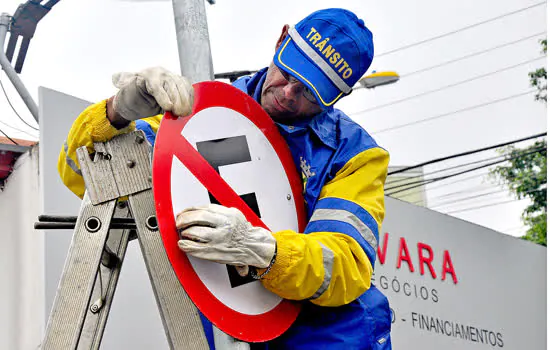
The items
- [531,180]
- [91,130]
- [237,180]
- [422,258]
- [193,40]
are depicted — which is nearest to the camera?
[91,130]

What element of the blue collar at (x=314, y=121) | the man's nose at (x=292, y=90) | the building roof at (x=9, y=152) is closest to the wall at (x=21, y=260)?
the building roof at (x=9, y=152)

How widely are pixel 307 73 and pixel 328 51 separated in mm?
106

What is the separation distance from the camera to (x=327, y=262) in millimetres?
2398

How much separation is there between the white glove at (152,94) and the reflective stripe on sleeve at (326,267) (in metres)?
0.59

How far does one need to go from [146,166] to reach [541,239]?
51.4ft

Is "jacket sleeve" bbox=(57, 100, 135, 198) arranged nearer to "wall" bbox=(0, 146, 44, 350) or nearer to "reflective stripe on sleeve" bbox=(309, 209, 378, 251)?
"reflective stripe on sleeve" bbox=(309, 209, 378, 251)

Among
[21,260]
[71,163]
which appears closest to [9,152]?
[21,260]

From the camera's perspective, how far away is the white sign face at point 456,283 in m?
5.37

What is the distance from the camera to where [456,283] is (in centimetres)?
597

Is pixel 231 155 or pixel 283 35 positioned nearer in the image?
pixel 231 155

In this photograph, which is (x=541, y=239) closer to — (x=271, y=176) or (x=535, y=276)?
(x=535, y=276)

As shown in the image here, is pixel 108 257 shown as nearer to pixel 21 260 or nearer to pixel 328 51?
pixel 328 51

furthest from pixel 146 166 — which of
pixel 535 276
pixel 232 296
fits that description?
pixel 535 276

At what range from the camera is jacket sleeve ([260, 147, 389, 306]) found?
2338mm
